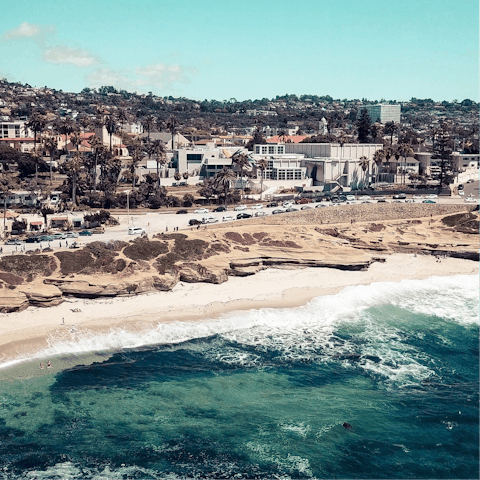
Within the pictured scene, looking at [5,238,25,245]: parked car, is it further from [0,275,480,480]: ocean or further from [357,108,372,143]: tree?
[357,108,372,143]: tree

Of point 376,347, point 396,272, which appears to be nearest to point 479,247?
point 396,272

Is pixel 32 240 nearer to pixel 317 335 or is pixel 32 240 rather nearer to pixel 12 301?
pixel 12 301

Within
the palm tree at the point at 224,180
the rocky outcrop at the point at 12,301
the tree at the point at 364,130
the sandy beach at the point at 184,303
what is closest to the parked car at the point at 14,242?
the rocky outcrop at the point at 12,301

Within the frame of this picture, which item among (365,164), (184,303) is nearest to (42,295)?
(184,303)

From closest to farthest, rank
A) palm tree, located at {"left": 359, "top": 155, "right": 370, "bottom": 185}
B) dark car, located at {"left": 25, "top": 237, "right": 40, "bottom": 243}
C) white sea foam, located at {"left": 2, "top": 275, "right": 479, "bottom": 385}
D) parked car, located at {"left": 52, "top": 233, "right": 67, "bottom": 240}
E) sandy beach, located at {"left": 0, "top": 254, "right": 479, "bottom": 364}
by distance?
white sea foam, located at {"left": 2, "top": 275, "right": 479, "bottom": 385} → sandy beach, located at {"left": 0, "top": 254, "right": 479, "bottom": 364} → dark car, located at {"left": 25, "top": 237, "right": 40, "bottom": 243} → parked car, located at {"left": 52, "top": 233, "right": 67, "bottom": 240} → palm tree, located at {"left": 359, "top": 155, "right": 370, "bottom": 185}

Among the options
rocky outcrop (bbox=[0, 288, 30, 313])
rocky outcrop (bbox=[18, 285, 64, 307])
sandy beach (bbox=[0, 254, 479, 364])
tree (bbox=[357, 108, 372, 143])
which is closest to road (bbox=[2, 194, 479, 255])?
rocky outcrop (bbox=[18, 285, 64, 307])

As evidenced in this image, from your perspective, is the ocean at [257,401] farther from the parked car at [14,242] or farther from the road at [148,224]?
the parked car at [14,242]
